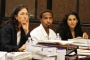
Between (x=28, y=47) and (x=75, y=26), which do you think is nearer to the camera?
(x=28, y=47)

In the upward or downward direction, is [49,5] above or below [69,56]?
above

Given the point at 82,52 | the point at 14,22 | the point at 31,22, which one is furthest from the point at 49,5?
the point at 82,52

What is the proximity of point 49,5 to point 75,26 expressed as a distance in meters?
1.43

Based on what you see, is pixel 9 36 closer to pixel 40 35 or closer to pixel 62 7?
pixel 40 35

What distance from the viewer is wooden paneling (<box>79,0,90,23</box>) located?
510cm

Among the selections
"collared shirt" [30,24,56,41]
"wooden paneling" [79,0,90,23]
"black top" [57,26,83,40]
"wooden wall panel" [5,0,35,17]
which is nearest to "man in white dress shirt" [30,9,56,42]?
"collared shirt" [30,24,56,41]

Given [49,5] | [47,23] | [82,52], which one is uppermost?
[49,5]

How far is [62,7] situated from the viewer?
529 centimetres

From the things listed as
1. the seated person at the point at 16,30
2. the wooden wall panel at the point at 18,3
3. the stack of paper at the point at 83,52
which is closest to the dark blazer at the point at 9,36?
the seated person at the point at 16,30

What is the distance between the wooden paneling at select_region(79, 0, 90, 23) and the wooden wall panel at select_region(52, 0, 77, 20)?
144 mm

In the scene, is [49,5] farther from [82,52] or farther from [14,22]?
[82,52]

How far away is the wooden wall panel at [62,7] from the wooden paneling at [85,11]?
0.14 metres

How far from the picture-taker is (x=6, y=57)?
1947 millimetres

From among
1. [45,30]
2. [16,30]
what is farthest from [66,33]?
[16,30]
